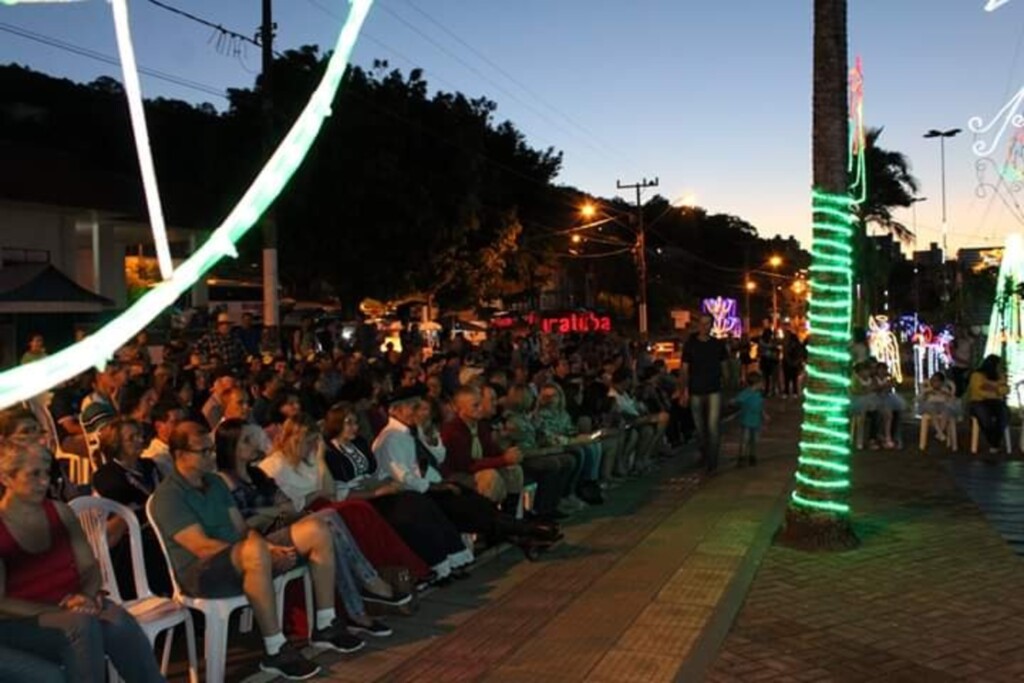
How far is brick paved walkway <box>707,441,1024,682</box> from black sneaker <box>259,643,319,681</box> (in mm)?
2091

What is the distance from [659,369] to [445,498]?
8684 millimetres

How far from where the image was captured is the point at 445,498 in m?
7.18

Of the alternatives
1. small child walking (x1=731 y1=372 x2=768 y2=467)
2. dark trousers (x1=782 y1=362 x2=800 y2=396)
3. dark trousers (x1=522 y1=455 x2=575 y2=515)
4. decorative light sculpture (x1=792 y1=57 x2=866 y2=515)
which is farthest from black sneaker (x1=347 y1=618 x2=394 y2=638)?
dark trousers (x1=782 y1=362 x2=800 y2=396)

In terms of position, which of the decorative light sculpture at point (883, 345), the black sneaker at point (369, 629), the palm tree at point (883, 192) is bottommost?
the black sneaker at point (369, 629)

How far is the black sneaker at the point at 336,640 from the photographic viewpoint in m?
5.45

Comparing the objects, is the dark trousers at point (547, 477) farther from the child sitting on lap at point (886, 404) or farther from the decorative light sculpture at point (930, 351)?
the decorative light sculpture at point (930, 351)

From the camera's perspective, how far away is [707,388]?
11.9 m

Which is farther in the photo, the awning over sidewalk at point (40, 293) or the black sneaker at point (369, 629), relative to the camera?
the awning over sidewalk at point (40, 293)

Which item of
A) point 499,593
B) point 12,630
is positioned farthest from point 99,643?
point 499,593

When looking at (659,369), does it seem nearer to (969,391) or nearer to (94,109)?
(969,391)

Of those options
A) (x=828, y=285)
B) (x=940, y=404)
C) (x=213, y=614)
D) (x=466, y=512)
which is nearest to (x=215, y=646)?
(x=213, y=614)

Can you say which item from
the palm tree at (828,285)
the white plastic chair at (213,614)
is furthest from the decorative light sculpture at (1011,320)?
the white plastic chair at (213,614)

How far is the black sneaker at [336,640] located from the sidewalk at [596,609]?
0.23 feet

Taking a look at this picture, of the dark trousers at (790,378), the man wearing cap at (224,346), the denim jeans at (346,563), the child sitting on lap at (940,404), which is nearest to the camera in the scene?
the denim jeans at (346,563)
